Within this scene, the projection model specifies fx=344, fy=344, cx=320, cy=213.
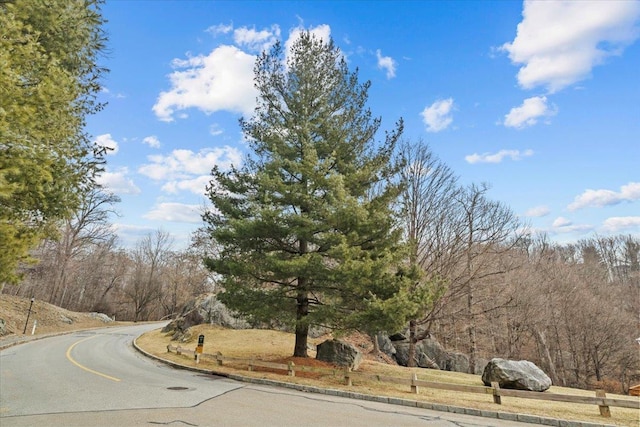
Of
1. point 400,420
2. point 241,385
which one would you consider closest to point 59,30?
point 241,385

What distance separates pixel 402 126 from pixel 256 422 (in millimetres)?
11232

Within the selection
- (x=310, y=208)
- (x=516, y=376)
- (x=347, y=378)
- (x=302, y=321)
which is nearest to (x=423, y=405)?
(x=347, y=378)

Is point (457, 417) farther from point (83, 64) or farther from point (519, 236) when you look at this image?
point (519, 236)

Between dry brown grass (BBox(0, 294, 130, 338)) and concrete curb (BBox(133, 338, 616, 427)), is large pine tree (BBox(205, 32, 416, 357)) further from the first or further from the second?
dry brown grass (BBox(0, 294, 130, 338))

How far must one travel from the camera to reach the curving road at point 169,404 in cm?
684

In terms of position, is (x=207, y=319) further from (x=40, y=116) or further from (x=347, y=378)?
(x=40, y=116)

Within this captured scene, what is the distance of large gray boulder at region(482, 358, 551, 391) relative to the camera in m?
12.1

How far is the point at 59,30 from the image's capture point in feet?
24.4

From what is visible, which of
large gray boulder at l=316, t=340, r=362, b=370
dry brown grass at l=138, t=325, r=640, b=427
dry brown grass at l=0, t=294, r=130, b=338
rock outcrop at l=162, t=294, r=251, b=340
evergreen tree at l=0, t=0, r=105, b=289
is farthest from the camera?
dry brown grass at l=0, t=294, r=130, b=338

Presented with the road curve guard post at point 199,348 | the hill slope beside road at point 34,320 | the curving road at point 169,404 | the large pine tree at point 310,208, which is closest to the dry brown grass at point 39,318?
the hill slope beside road at point 34,320

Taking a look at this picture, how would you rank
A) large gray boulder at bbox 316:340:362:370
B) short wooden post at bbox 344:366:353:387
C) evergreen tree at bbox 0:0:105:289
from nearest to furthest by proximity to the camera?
evergreen tree at bbox 0:0:105:289, short wooden post at bbox 344:366:353:387, large gray boulder at bbox 316:340:362:370

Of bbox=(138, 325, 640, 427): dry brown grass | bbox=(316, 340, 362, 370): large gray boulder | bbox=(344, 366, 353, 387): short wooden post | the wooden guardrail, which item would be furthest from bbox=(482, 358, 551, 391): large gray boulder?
bbox=(344, 366, 353, 387): short wooden post

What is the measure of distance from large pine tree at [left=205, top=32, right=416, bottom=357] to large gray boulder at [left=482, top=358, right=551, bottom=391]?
5124 millimetres

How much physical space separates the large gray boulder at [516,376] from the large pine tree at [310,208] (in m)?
5.12
